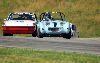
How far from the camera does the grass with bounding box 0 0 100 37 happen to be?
38884 millimetres

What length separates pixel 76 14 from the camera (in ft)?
133

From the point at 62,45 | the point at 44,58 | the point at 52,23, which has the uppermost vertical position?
the point at 52,23

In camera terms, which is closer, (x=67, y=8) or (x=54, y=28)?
(x=54, y=28)

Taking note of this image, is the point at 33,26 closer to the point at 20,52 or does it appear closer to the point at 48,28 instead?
the point at 48,28

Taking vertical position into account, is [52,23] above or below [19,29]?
above

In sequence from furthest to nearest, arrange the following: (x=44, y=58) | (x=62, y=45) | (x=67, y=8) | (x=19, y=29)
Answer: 1. (x=67, y=8)
2. (x=19, y=29)
3. (x=62, y=45)
4. (x=44, y=58)

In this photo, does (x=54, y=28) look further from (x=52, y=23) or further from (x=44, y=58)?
(x=44, y=58)

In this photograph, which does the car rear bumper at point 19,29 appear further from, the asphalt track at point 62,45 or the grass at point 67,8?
the grass at point 67,8

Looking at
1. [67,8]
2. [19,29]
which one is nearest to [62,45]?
[19,29]

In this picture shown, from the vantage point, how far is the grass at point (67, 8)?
128 ft

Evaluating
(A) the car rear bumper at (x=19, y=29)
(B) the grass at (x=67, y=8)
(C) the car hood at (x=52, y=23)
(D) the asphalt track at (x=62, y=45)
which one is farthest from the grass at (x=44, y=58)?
(B) the grass at (x=67, y=8)

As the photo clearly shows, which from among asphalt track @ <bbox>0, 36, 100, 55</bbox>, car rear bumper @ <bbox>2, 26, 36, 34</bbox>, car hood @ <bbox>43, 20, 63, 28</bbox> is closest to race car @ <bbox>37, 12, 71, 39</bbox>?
car hood @ <bbox>43, 20, 63, 28</bbox>

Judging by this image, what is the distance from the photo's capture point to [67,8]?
141 ft

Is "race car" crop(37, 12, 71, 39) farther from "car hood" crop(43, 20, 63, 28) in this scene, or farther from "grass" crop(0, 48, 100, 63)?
"grass" crop(0, 48, 100, 63)
